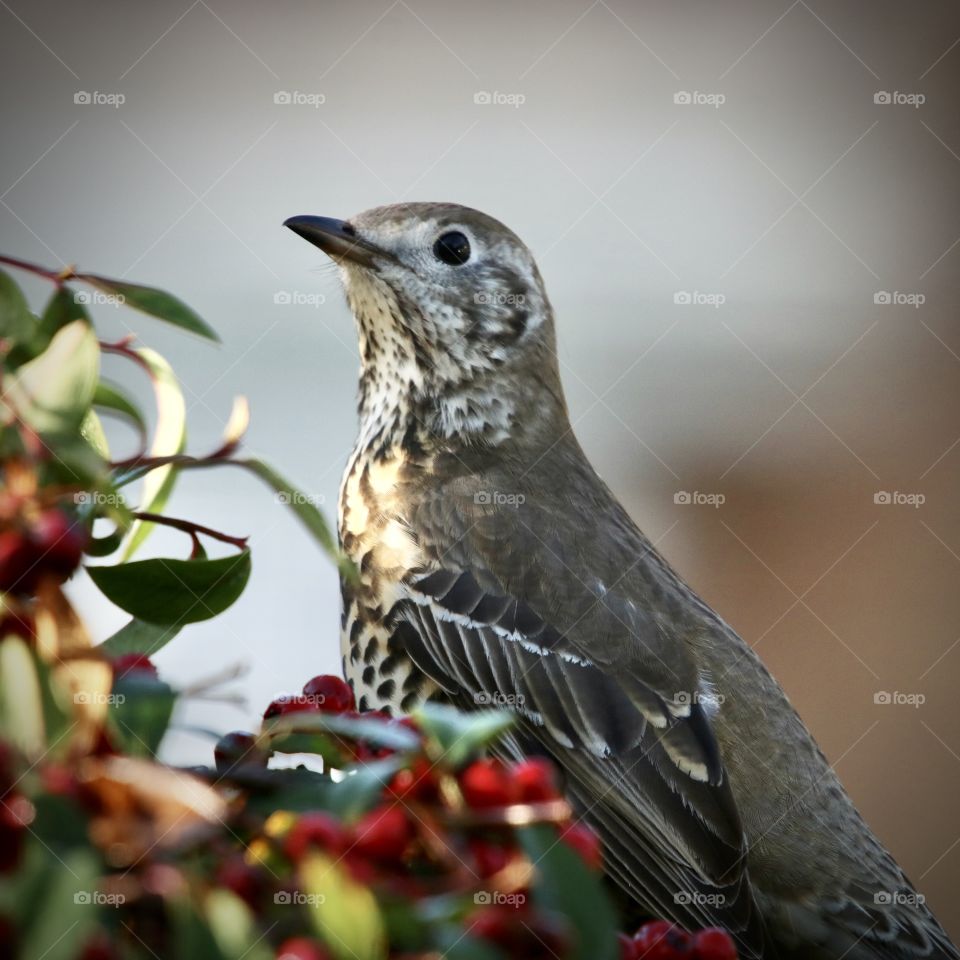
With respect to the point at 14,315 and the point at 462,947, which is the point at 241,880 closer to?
the point at 462,947

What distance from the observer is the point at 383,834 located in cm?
69

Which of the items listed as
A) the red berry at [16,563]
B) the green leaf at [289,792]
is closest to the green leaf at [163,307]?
the red berry at [16,563]

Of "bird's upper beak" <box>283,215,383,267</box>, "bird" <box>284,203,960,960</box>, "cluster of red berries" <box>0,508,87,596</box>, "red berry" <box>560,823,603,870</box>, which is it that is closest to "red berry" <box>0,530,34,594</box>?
"cluster of red berries" <box>0,508,87,596</box>

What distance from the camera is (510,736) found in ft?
6.53

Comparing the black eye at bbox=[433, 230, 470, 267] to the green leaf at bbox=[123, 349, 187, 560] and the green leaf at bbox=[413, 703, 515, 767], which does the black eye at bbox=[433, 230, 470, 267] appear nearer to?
the green leaf at bbox=[123, 349, 187, 560]

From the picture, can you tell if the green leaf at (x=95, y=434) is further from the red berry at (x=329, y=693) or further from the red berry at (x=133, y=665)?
the red berry at (x=329, y=693)

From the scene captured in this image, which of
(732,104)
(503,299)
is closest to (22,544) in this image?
(503,299)

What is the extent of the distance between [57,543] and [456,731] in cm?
25

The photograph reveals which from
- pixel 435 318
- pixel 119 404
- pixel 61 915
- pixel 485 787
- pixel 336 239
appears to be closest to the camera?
pixel 61 915

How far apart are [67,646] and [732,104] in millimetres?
4079

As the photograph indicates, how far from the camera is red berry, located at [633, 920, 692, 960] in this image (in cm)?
94

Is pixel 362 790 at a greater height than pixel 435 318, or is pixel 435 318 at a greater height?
pixel 435 318

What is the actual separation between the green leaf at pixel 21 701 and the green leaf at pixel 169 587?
17 centimetres

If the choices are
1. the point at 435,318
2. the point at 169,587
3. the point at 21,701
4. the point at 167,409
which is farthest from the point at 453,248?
the point at 21,701
